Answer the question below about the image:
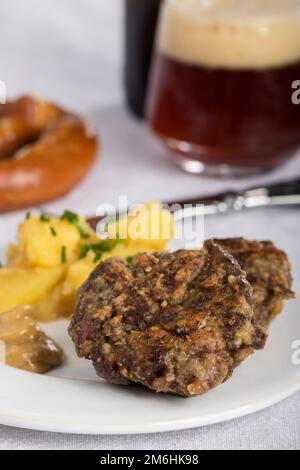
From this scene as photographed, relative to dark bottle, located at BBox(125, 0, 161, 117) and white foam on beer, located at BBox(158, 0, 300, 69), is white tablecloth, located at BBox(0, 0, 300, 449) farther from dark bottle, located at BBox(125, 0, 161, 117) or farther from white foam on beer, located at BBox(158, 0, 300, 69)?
white foam on beer, located at BBox(158, 0, 300, 69)

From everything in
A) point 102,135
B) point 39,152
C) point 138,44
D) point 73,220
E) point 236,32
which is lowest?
point 102,135

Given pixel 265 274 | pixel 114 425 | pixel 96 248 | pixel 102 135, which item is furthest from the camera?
pixel 102 135

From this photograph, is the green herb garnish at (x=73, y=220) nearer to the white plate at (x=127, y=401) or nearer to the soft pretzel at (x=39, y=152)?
the white plate at (x=127, y=401)

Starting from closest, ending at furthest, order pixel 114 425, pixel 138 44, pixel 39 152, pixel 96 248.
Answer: pixel 114 425 → pixel 96 248 → pixel 39 152 → pixel 138 44

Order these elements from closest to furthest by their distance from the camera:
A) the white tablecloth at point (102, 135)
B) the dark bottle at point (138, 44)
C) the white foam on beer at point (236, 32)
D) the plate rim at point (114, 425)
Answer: the plate rim at point (114, 425)
the white tablecloth at point (102, 135)
the white foam on beer at point (236, 32)
the dark bottle at point (138, 44)

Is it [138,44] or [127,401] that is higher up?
[138,44]

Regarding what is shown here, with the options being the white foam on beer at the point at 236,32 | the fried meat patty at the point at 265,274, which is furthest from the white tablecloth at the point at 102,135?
the white foam on beer at the point at 236,32

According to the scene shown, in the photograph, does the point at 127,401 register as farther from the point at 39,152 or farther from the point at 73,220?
the point at 39,152

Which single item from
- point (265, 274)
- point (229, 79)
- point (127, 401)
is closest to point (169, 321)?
point (127, 401)
